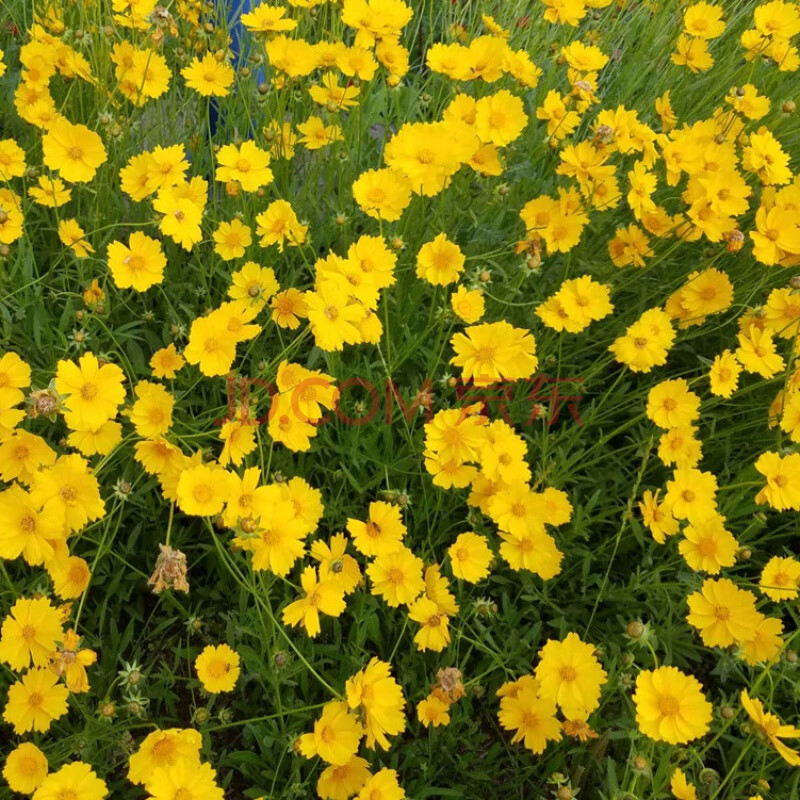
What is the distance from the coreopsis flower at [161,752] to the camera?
1039mm

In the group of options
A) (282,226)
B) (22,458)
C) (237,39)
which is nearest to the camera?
(22,458)

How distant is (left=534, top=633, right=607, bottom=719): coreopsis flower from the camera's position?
1.16 m

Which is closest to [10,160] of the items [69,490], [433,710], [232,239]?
[232,239]

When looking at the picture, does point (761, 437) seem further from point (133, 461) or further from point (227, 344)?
point (133, 461)

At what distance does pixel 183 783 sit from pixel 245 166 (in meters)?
1.18

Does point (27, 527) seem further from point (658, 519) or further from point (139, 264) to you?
point (658, 519)

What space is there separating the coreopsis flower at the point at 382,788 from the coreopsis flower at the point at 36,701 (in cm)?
49

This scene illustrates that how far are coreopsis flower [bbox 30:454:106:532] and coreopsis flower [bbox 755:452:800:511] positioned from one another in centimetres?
116

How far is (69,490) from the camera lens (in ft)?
3.53

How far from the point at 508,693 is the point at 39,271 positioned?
148 cm

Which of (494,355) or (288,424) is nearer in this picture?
(288,424)

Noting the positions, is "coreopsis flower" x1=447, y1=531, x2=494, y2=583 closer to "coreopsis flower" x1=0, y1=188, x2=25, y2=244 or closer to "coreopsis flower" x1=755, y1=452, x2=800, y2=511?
"coreopsis flower" x1=755, y1=452, x2=800, y2=511

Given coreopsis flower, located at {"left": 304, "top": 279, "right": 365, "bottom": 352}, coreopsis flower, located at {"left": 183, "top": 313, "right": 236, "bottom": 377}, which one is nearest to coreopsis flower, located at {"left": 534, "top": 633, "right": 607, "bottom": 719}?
coreopsis flower, located at {"left": 304, "top": 279, "right": 365, "bottom": 352}

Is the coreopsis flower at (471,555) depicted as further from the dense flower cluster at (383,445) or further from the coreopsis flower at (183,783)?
the coreopsis flower at (183,783)
